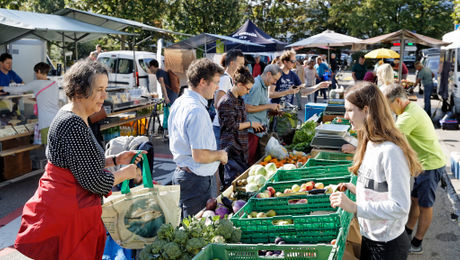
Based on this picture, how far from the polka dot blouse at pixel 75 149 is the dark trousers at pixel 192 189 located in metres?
1.24

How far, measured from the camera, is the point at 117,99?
348 inches

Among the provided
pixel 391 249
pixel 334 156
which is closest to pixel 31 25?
pixel 334 156

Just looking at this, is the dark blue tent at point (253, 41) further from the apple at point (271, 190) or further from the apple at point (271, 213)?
the apple at point (271, 213)

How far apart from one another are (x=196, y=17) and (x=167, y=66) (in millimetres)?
8802

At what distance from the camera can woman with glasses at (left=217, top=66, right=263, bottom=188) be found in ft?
15.8

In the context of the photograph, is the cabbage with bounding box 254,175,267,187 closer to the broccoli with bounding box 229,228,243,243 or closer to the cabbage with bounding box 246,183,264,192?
the cabbage with bounding box 246,183,264,192

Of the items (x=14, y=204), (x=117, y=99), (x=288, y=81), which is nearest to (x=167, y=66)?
(x=117, y=99)

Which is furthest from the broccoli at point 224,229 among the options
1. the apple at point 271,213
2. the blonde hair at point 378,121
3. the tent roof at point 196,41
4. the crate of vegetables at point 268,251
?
the tent roof at point 196,41

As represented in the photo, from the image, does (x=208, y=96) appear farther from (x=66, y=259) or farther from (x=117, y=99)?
(x=117, y=99)

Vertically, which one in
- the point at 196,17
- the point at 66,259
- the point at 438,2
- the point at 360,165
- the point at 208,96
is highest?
the point at 438,2

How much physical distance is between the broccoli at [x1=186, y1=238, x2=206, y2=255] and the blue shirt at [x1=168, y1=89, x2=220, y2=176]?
946 millimetres

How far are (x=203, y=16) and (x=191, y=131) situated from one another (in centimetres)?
1988

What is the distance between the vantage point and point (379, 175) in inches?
94.2

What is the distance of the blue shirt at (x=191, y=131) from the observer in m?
3.25
